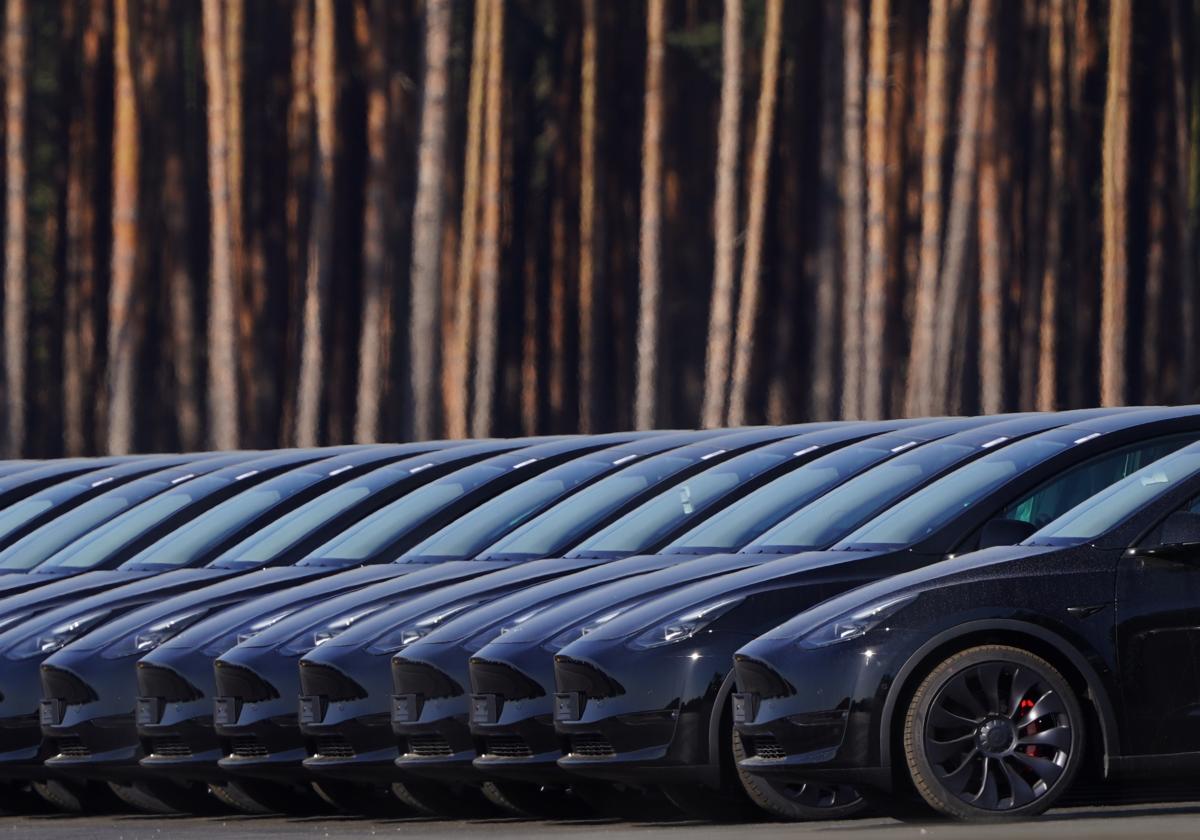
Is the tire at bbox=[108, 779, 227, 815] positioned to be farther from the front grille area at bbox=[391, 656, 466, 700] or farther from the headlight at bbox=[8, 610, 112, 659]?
the front grille area at bbox=[391, 656, 466, 700]

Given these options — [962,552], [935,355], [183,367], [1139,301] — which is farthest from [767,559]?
[1139,301]

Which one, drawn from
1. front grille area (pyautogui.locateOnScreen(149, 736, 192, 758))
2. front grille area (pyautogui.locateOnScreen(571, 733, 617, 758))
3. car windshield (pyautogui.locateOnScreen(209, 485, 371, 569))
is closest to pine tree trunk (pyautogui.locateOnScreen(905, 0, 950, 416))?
car windshield (pyautogui.locateOnScreen(209, 485, 371, 569))

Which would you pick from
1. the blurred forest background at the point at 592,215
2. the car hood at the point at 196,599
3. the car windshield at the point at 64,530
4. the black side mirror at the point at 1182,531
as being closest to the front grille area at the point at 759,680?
the black side mirror at the point at 1182,531

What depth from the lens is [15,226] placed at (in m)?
36.8

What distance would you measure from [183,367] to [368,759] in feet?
105

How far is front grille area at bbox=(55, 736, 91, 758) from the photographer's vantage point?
12984 mm

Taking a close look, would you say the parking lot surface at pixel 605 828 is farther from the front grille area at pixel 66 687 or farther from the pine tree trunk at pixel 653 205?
the pine tree trunk at pixel 653 205

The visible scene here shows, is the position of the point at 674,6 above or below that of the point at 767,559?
above

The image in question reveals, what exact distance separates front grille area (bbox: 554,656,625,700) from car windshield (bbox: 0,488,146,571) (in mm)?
6060

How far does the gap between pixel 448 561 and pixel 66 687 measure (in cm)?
193

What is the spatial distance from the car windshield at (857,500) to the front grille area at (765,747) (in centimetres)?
141

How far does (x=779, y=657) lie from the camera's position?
9906 millimetres

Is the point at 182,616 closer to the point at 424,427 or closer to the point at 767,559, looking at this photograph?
the point at 767,559

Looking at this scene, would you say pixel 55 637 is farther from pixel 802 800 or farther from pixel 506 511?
pixel 802 800
